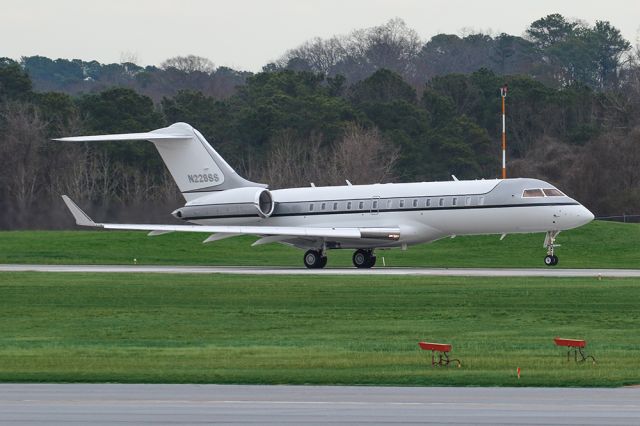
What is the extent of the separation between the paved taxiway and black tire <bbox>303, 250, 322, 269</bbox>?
2829cm

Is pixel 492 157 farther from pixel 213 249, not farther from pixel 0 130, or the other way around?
pixel 213 249

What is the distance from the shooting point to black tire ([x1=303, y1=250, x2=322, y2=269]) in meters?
47.3

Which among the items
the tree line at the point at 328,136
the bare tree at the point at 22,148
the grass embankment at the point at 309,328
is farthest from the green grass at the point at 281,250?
the grass embankment at the point at 309,328

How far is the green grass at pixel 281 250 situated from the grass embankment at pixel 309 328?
12695mm

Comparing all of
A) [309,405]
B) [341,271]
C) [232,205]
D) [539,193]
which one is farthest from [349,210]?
[309,405]

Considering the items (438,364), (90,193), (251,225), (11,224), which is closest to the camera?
(438,364)

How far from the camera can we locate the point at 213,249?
58156mm

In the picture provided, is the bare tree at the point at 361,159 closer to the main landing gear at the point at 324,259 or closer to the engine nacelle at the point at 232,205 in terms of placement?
the engine nacelle at the point at 232,205

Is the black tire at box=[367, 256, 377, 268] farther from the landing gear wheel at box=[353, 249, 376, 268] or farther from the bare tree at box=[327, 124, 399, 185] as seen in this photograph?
the bare tree at box=[327, 124, 399, 185]

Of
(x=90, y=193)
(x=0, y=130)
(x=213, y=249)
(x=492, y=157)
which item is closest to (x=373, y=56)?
(x=492, y=157)

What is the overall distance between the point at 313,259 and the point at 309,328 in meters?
19.0

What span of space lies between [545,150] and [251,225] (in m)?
45.4

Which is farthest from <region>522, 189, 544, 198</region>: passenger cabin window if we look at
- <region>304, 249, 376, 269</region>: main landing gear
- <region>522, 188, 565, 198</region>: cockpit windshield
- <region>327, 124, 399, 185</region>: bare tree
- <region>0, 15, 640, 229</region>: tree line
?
<region>327, 124, 399, 185</region>: bare tree

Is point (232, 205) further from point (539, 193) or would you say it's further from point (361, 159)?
point (361, 159)
